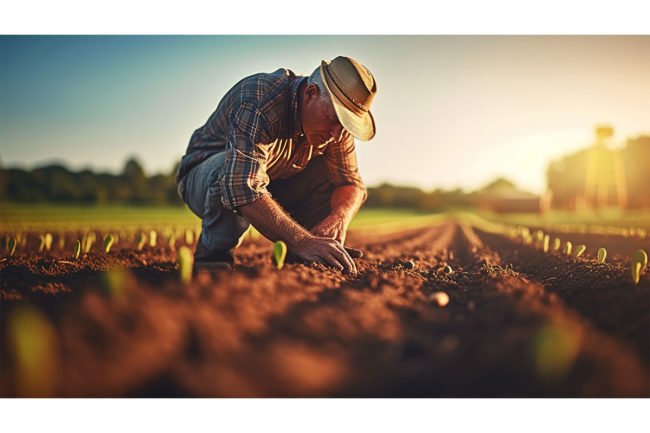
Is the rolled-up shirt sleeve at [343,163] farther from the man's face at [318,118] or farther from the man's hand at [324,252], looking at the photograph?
the man's hand at [324,252]

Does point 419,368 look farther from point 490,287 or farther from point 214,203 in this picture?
point 214,203

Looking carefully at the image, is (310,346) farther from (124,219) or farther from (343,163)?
(124,219)

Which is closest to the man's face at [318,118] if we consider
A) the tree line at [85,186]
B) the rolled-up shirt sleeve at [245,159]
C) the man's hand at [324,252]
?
the rolled-up shirt sleeve at [245,159]

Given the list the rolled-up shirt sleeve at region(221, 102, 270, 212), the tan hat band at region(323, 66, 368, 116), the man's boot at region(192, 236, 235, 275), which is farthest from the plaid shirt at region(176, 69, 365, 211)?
the man's boot at region(192, 236, 235, 275)

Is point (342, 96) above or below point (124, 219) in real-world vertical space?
above

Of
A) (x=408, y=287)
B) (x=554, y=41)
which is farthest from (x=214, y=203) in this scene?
(x=554, y=41)

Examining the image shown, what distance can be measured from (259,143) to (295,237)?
2.08 feet

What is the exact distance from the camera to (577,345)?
1115 millimetres

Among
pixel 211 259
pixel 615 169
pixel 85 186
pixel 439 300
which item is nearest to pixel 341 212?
pixel 211 259

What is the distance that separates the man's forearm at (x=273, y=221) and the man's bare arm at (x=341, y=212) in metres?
0.36

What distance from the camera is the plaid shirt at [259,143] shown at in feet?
7.39

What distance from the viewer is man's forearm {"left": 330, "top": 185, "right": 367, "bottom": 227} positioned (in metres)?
2.89

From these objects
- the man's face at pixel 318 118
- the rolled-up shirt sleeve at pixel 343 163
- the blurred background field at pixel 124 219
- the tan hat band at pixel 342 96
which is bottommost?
the blurred background field at pixel 124 219

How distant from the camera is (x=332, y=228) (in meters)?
2.67
